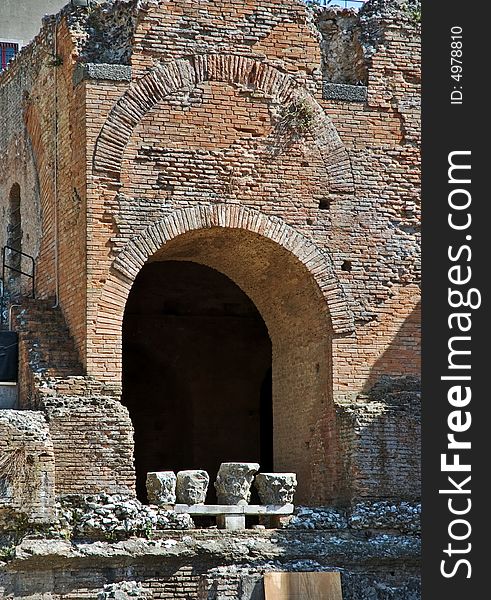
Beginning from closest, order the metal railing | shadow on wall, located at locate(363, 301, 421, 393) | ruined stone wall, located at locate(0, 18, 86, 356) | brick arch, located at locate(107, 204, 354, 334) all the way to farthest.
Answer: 1. brick arch, located at locate(107, 204, 354, 334)
2. ruined stone wall, located at locate(0, 18, 86, 356)
3. shadow on wall, located at locate(363, 301, 421, 393)
4. the metal railing

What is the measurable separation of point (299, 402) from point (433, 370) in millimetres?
3900

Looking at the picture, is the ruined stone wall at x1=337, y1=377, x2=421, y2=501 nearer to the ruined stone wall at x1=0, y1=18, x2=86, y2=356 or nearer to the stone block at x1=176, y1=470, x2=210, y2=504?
the stone block at x1=176, y1=470, x2=210, y2=504

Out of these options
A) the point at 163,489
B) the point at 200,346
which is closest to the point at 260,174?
the point at 163,489

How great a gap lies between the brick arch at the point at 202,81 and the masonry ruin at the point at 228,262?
0.02m

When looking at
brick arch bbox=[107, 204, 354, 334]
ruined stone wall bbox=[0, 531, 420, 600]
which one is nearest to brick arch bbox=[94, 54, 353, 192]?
brick arch bbox=[107, 204, 354, 334]

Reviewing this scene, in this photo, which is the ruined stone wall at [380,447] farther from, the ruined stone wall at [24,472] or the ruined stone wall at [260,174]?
the ruined stone wall at [24,472]

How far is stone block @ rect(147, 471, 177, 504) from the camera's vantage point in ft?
56.7

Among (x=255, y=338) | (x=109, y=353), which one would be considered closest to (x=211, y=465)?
(x=255, y=338)

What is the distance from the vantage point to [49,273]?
18984 mm

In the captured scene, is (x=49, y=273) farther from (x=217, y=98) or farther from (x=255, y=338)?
(x=255, y=338)

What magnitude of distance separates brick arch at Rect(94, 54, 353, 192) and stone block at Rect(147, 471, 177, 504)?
2.99 metres

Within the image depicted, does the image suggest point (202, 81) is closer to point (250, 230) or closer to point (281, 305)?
point (250, 230)

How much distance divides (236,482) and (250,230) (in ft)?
8.29

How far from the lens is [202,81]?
1828cm
